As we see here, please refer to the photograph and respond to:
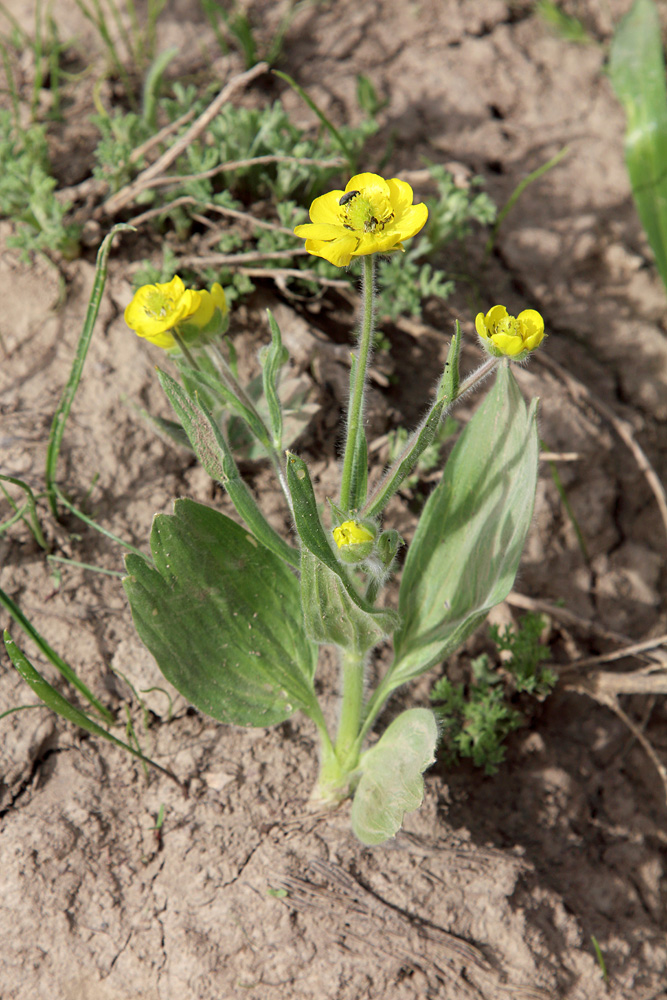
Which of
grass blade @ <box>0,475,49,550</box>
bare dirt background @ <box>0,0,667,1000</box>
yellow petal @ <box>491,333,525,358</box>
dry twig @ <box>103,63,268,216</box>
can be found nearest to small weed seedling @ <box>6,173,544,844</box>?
yellow petal @ <box>491,333,525,358</box>

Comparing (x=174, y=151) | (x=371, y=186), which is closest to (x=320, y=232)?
(x=371, y=186)

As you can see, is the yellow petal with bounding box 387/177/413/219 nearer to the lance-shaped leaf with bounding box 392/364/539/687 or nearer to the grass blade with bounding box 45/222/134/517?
the lance-shaped leaf with bounding box 392/364/539/687

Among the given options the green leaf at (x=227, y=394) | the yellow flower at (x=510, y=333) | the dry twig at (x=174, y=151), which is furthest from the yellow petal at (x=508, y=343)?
the dry twig at (x=174, y=151)

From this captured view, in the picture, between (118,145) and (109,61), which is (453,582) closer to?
(118,145)

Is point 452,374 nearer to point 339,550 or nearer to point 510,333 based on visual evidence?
point 510,333

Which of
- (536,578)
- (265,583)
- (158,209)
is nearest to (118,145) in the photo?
(158,209)

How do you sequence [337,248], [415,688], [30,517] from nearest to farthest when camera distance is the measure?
[337,248] < [30,517] < [415,688]
